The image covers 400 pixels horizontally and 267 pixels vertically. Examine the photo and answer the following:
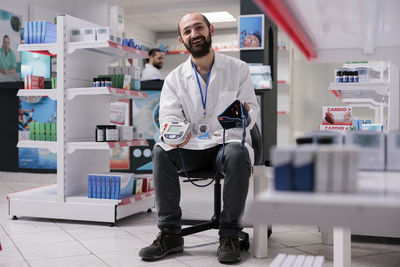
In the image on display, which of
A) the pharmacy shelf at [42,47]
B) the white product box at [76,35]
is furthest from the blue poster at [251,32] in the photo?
the pharmacy shelf at [42,47]

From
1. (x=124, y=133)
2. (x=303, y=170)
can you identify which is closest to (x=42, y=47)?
(x=124, y=133)

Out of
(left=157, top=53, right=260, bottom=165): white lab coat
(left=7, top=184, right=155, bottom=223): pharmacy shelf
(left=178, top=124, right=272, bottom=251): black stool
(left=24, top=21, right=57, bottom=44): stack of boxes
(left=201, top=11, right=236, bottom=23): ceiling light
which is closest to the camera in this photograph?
(left=178, top=124, right=272, bottom=251): black stool

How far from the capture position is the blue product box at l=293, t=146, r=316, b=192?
0.86 metres

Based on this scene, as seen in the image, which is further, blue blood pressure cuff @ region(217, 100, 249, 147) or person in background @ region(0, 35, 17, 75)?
person in background @ region(0, 35, 17, 75)

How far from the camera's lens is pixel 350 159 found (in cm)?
87

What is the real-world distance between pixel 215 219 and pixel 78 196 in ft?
4.03

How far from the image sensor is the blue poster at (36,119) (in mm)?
5688

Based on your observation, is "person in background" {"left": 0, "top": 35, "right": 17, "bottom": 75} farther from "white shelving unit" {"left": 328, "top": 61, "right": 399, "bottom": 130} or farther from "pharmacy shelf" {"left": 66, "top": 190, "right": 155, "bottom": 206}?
"white shelving unit" {"left": 328, "top": 61, "right": 399, "bottom": 130}

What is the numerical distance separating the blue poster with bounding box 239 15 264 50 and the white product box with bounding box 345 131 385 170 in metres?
5.64

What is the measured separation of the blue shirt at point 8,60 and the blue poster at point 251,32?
3.30 metres

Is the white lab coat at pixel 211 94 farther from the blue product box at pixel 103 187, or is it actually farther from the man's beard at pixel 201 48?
the blue product box at pixel 103 187

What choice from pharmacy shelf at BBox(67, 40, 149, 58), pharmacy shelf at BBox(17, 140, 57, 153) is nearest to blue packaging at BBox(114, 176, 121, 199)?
pharmacy shelf at BBox(17, 140, 57, 153)

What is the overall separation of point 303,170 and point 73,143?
2.79m

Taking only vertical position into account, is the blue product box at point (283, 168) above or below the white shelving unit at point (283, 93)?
below
